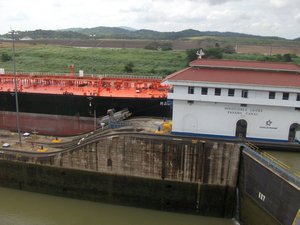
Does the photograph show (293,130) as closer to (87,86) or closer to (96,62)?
(87,86)

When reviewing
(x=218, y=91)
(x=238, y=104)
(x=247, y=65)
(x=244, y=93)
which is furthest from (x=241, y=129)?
(x=247, y=65)

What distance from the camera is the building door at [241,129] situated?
23750mm

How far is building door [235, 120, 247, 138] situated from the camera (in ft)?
77.9

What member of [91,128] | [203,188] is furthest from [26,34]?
[203,188]

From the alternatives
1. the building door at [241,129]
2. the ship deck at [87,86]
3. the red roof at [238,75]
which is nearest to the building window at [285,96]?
the red roof at [238,75]

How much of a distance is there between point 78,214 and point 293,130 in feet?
56.5

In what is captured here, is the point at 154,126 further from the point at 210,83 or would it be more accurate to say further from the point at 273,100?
the point at 273,100

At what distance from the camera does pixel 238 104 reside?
76.9ft

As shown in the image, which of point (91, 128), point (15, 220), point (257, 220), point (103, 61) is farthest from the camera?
point (103, 61)

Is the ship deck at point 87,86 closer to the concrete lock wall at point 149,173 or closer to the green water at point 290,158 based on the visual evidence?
the concrete lock wall at point 149,173

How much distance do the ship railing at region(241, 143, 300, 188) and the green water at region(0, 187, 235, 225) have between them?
204 inches

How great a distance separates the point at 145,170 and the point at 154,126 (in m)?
4.73

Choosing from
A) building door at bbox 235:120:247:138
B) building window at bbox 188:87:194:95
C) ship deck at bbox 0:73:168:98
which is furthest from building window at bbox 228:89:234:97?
ship deck at bbox 0:73:168:98

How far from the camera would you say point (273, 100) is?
22.8m
